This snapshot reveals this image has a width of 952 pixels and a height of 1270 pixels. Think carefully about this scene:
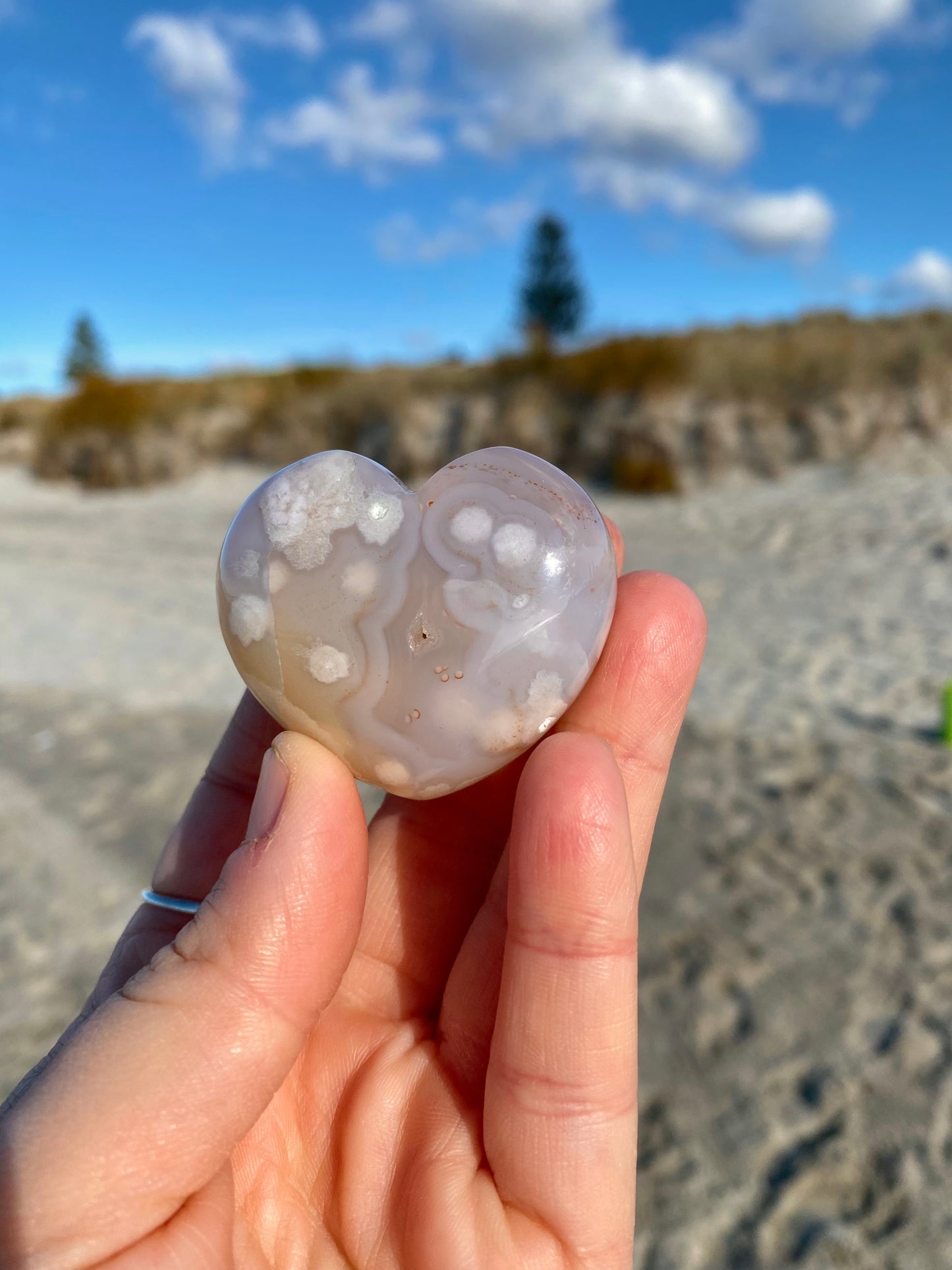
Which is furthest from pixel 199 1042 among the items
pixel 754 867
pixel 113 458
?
pixel 113 458

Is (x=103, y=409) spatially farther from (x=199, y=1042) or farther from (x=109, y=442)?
(x=199, y=1042)

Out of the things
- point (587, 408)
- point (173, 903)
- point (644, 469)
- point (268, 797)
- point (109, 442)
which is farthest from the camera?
point (109, 442)

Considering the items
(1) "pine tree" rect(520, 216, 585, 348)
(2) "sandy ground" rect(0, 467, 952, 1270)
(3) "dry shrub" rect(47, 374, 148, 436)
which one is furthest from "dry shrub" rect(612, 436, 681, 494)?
(1) "pine tree" rect(520, 216, 585, 348)

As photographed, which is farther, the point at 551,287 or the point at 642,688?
the point at 551,287

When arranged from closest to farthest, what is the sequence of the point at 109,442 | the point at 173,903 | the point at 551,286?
the point at 173,903
the point at 109,442
the point at 551,286

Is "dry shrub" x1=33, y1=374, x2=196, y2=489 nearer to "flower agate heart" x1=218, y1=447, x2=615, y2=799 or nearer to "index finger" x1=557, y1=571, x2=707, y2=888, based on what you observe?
"flower agate heart" x1=218, y1=447, x2=615, y2=799

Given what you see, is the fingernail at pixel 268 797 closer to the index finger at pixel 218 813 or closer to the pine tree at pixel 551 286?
the index finger at pixel 218 813

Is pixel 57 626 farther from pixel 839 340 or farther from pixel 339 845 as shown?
pixel 839 340
